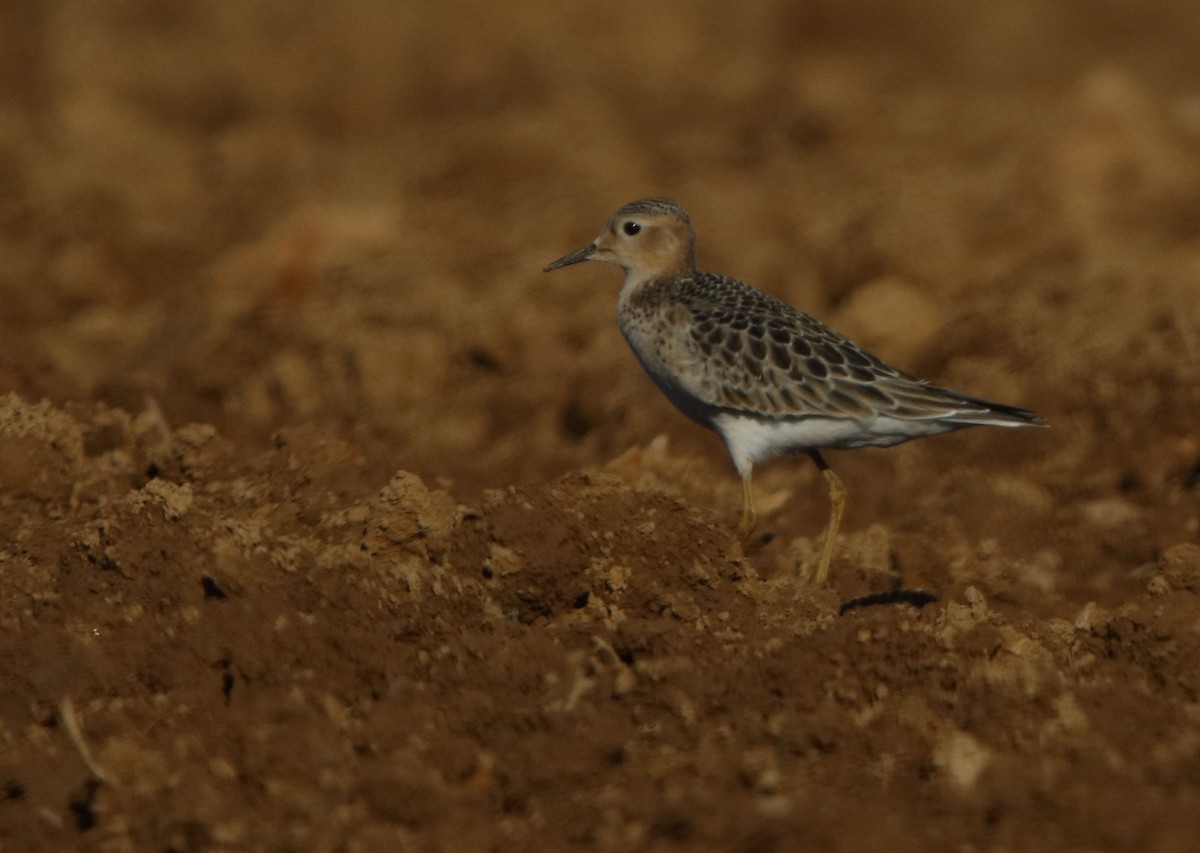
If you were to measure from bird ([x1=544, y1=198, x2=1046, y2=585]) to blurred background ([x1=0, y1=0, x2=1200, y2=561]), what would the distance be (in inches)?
25.3

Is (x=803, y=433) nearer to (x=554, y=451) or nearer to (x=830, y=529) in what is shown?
(x=830, y=529)

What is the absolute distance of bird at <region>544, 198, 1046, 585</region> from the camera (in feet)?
24.1

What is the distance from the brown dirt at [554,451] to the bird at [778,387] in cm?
37

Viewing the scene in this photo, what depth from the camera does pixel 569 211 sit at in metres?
14.5

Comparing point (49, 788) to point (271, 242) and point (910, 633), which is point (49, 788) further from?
point (271, 242)

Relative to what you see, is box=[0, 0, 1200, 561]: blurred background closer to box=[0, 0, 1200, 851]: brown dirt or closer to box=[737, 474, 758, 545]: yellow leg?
box=[0, 0, 1200, 851]: brown dirt

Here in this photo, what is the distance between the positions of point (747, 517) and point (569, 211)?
7374mm

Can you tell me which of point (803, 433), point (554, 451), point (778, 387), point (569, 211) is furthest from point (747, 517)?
point (569, 211)

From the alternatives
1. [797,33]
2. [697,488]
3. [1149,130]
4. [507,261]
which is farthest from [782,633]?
[797,33]

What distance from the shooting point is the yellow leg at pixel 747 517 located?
7.45 metres

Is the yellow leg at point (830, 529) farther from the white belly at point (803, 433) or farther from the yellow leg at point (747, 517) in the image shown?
the yellow leg at point (747, 517)

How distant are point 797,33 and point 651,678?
17838 mm

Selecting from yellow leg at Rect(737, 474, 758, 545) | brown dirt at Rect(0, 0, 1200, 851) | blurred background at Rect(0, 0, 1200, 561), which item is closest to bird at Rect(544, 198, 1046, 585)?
yellow leg at Rect(737, 474, 758, 545)

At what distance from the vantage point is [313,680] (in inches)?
216
